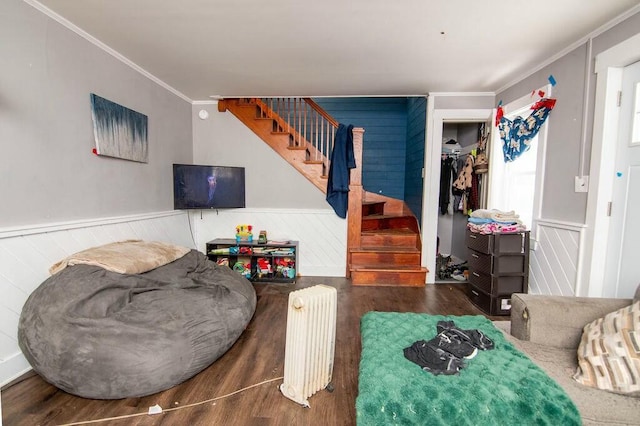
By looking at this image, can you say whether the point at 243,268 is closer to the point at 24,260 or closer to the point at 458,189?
the point at 24,260

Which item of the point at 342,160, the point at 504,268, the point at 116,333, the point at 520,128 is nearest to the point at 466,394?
the point at 116,333

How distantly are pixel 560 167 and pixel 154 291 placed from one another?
3465 millimetres

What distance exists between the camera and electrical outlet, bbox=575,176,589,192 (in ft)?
7.39

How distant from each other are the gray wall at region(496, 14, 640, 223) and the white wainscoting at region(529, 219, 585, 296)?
0.10 m

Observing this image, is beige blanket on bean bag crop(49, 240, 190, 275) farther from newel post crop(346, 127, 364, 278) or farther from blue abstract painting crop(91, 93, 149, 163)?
newel post crop(346, 127, 364, 278)

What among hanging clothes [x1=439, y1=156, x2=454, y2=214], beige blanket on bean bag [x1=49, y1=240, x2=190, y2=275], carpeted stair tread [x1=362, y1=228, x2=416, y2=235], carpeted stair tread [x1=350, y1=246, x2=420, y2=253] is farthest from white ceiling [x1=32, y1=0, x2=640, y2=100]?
carpeted stair tread [x1=350, y1=246, x2=420, y2=253]

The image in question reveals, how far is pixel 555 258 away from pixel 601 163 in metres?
0.89

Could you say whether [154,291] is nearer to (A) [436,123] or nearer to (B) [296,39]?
(B) [296,39]

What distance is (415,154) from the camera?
439 cm

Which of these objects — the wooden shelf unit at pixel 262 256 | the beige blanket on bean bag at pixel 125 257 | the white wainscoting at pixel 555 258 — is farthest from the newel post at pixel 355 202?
the beige blanket on bean bag at pixel 125 257

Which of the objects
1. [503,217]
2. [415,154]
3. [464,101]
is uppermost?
[464,101]

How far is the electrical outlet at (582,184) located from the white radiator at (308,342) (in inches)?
87.5

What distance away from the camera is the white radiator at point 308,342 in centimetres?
147

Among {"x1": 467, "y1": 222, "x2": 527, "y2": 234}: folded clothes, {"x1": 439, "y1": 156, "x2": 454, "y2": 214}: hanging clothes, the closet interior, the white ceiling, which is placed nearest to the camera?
the white ceiling
